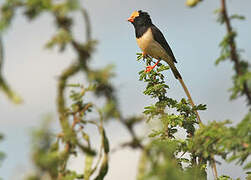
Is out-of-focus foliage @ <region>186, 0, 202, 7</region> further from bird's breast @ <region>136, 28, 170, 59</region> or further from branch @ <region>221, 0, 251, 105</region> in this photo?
bird's breast @ <region>136, 28, 170, 59</region>

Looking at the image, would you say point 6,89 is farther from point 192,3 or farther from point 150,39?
point 150,39

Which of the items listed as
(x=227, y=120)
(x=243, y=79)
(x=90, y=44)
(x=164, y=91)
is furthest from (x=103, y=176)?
(x=164, y=91)

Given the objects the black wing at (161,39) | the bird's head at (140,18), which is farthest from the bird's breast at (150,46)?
the bird's head at (140,18)

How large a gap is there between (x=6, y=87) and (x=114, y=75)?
1.91 feet

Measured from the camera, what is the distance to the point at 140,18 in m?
10.9

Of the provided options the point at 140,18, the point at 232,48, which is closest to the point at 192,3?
the point at 232,48

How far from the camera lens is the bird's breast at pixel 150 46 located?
1023 centimetres

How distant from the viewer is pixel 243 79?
2.82 m

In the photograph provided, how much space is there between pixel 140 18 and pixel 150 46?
3.66 ft

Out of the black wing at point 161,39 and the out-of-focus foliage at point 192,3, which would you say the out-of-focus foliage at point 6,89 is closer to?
the out-of-focus foliage at point 192,3

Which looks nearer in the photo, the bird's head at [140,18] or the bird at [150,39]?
the bird at [150,39]

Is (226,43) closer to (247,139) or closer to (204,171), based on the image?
(247,139)

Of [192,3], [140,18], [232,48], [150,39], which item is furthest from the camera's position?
[140,18]

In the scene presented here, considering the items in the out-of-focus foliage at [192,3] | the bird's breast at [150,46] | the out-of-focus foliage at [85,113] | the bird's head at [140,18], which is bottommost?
the out-of-focus foliage at [85,113]
